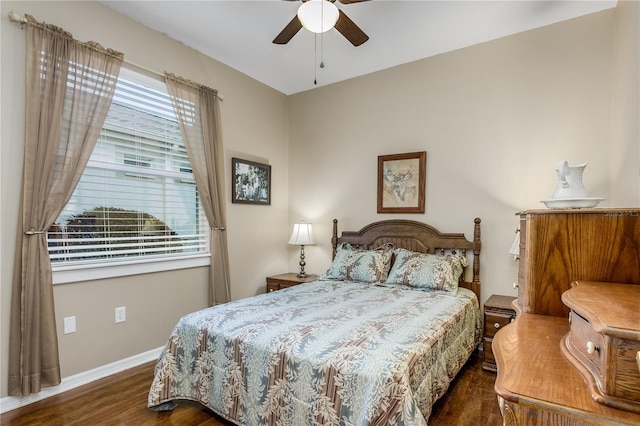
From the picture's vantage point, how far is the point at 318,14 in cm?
207

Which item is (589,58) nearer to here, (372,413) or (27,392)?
(372,413)

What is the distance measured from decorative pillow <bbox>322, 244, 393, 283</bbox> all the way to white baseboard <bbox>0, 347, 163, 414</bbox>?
1.83m

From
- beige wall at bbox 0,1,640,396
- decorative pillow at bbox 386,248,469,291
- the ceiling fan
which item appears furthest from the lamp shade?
the ceiling fan

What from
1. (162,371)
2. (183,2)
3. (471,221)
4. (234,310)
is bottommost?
(162,371)

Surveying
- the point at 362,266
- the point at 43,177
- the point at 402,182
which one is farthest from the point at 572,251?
the point at 43,177

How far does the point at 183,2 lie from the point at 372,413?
305 cm

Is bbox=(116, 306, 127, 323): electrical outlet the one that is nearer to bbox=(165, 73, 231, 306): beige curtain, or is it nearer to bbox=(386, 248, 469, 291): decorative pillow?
bbox=(165, 73, 231, 306): beige curtain

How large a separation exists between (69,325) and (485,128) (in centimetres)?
388

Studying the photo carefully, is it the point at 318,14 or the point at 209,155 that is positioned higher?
the point at 318,14

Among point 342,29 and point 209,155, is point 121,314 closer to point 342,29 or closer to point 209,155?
point 209,155

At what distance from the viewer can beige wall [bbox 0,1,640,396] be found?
2.36 metres

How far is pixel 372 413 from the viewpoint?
4.47 ft

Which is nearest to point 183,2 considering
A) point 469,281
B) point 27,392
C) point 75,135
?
point 75,135

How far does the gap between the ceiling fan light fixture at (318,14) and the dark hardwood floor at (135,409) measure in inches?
101
